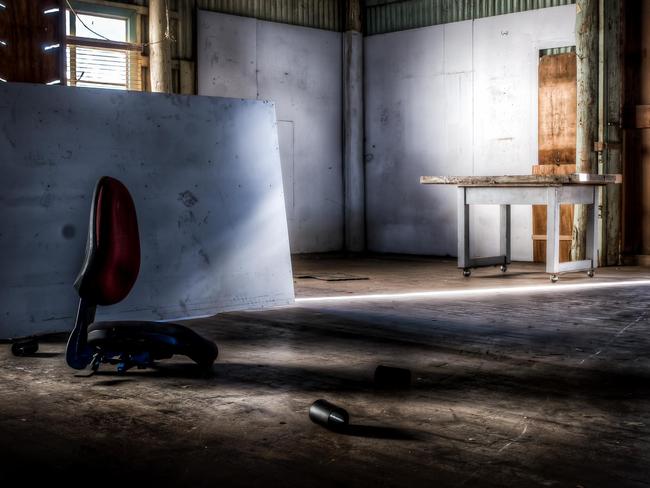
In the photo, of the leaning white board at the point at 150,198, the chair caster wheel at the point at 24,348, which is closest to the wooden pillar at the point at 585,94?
the leaning white board at the point at 150,198

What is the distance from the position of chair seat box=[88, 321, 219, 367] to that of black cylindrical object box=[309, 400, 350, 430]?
113cm

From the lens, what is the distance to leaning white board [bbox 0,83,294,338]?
18.6 ft

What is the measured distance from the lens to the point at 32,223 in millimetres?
5715

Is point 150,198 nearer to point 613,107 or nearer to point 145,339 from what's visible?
point 145,339

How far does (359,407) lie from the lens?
3.71 metres

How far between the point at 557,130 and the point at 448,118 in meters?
1.78

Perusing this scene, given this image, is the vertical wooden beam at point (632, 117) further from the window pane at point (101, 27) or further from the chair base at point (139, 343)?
the chair base at point (139, 343)

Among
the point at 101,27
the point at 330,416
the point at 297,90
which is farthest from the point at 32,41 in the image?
the point at 330,416

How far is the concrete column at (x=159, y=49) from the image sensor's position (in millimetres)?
10570

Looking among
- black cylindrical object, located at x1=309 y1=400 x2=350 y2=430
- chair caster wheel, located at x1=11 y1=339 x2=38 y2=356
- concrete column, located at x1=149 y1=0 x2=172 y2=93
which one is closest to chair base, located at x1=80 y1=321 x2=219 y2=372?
chair caster wheel, located at x1=11 y1=339 x2=38 y2=356

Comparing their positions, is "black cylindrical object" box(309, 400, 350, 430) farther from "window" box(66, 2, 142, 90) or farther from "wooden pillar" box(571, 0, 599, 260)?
"window" box(66, 2, 142, 90)

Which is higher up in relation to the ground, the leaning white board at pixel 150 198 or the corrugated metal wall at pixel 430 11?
the corrugated metal wall at pixel 430 11

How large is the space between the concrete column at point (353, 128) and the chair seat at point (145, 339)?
8.76m

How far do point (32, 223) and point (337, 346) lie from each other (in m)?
2.25
